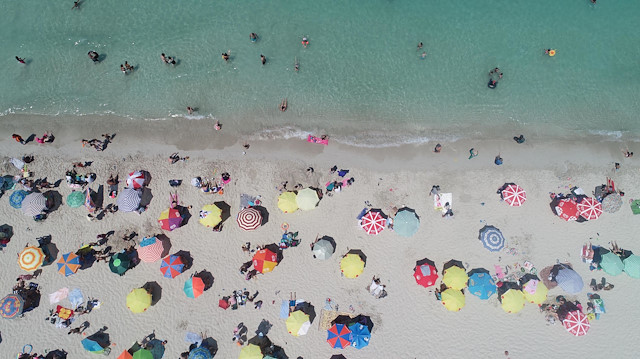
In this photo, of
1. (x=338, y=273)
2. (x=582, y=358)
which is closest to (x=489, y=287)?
(x=582, y=358)

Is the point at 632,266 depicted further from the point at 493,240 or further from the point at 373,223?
the point at 373,223

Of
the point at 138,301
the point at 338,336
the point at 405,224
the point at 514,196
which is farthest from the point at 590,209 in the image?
the point at 138,301

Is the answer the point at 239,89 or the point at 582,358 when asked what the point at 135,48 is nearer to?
the point at 239,89

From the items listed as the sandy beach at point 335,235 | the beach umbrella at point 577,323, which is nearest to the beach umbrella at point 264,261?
the sandy beach at point 335,235

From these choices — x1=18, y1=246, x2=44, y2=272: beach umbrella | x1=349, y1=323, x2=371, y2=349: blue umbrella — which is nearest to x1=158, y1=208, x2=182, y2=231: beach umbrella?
x1=18, y1=246, x2=44, y2=272: beach umbrella

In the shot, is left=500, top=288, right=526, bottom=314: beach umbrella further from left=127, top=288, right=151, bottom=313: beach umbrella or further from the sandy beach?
left=127, top=288, right=151, bottom=313: beach umbrella

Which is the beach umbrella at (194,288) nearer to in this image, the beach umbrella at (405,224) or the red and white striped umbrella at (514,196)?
the beach umbrella at (405,224)
